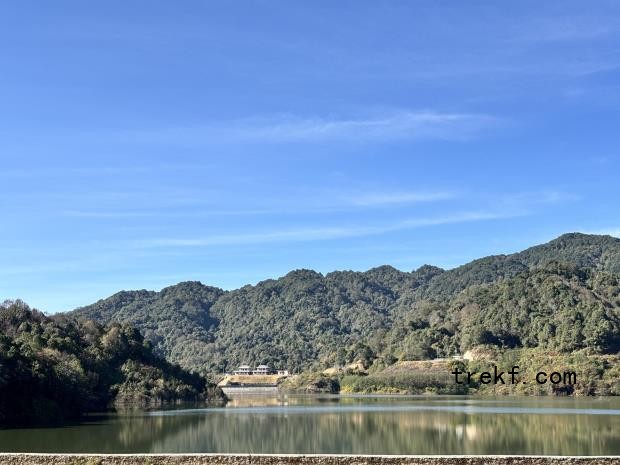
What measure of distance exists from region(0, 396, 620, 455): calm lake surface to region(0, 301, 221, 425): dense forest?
4.61 m

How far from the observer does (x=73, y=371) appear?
240 ft

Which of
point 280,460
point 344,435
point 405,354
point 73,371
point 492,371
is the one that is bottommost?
point 492,371

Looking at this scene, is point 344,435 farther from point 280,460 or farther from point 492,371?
point 492,371

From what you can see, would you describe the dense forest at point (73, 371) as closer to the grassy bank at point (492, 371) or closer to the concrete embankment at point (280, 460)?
the concrete embankment at point (280, 460)

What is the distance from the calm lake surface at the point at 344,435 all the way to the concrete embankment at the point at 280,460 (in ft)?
20.8

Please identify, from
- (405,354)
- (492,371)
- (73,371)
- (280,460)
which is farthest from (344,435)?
(405,354)

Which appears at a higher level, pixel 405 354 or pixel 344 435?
pixel 405 354

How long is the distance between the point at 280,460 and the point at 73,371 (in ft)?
161

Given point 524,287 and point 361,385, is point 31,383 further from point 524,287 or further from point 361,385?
point 524,287

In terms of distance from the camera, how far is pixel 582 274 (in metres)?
172

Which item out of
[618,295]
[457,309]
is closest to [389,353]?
[457,309]

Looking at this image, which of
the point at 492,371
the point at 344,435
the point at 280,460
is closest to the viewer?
the point at 280,460

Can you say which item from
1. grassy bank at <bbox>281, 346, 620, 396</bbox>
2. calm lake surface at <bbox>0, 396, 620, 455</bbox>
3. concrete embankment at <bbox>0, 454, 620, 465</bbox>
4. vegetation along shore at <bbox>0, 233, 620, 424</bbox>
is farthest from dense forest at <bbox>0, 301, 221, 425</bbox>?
grassy bank at <bbox>281, 346, 620, 396</bbox>

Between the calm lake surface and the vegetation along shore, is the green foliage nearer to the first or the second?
the vegetation along shore
